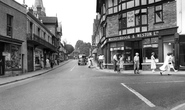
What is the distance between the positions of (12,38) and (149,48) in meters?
14.2

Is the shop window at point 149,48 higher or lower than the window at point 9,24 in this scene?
lower

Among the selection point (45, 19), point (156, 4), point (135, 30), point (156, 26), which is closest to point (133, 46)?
point (135, 30)

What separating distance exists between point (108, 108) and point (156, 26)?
633 inches

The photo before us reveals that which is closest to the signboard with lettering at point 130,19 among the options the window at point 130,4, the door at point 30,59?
the window at point 130,4

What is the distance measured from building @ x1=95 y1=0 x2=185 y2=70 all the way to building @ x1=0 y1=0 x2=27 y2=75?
10.6 m

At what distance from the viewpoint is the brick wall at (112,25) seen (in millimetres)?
22719

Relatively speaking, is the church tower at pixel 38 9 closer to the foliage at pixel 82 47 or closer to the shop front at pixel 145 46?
the shop front at pixel 145 46

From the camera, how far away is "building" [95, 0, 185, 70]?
17.3 meters

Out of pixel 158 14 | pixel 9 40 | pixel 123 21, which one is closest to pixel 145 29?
pixel 158 14

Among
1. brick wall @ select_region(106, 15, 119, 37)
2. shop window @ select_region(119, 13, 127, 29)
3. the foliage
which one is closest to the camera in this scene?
shop window @ select_region(119, 13, 127, 29)

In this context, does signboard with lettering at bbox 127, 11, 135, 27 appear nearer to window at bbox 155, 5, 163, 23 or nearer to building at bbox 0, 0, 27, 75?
window at bbox 155, 5, 163, 23

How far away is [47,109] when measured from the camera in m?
5.02

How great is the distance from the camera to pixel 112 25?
23.1m

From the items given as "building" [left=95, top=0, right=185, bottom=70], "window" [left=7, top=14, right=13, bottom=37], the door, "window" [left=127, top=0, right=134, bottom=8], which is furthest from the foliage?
"window" [left=7, top=14, right=13, bottom=37]
